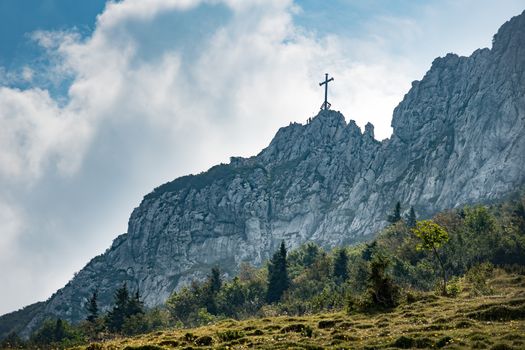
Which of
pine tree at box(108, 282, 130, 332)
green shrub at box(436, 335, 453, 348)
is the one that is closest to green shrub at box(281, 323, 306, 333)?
green shrub at box(436, 335, 453, 348)

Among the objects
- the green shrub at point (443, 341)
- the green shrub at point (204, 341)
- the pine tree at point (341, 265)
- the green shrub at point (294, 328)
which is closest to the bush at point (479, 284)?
the green shrub at point (294, 328)

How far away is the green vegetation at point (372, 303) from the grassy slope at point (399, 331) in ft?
0.33

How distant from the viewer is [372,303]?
55969 millimetres

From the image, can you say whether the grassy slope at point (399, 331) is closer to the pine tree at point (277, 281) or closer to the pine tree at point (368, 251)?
the pine tree at point (277, 281)

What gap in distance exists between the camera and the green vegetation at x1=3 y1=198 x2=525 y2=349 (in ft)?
130

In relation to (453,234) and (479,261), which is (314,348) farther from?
(453,234)

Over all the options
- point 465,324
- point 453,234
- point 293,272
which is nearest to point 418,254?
point 453,234

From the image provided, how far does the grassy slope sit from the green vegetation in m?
0.10

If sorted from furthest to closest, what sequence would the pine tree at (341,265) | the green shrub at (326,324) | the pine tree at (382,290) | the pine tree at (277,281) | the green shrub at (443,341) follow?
the pine tree at (341,265)
the pine tree at (277,281)
the pine tree at (382,290)
the green shrub at (326,324)
the green shrub at (443,341)

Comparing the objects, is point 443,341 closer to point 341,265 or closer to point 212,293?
point 341,265

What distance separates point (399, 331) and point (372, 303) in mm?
16272

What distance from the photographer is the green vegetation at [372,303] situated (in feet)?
130

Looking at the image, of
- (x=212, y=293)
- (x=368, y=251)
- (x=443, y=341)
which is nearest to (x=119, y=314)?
(x=212, y=293)

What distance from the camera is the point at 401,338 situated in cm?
3553
